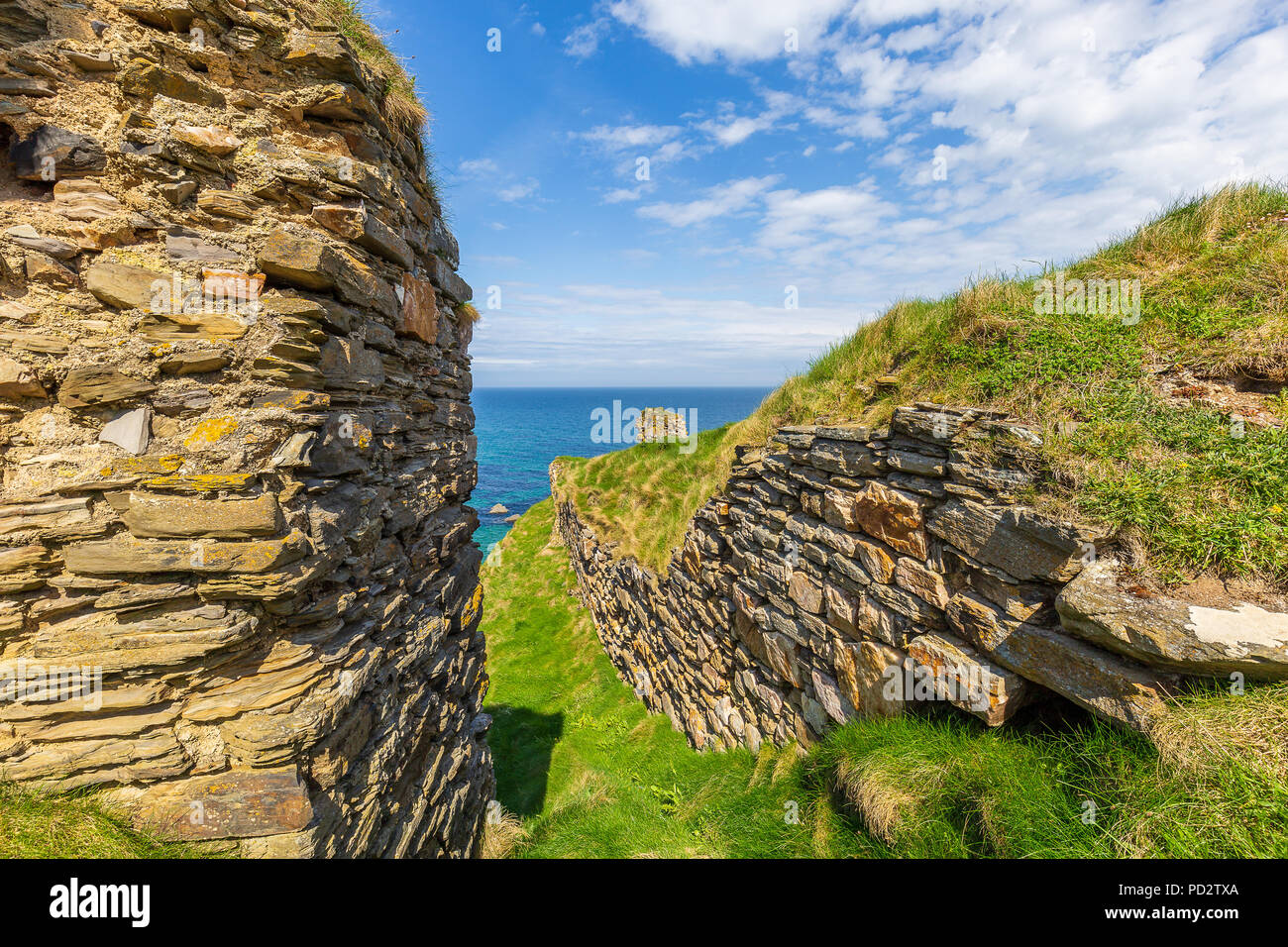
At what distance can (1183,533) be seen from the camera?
367 cm

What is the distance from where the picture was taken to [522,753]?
10180 mm

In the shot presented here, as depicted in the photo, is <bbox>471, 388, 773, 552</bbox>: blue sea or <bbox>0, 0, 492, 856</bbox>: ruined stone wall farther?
<bbox>471, 388, 773, 552</bbox>: blue sea

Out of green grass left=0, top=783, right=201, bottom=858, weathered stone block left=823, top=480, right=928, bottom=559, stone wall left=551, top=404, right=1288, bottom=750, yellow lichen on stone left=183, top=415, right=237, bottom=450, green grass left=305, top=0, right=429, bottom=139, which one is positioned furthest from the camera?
weathered stone block left=823, top=480, right=928, bottom=559

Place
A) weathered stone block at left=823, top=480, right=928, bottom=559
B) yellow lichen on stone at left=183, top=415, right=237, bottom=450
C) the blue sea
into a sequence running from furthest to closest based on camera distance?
the blue sea, weathered stone block at left=823, top=480, right=928, bottom=559, yellow lichen on stone at left=183, top=415, right=237, bottom=450

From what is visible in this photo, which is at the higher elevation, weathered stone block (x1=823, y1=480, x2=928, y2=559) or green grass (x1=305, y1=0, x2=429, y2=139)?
green grass (x1=305, y1=0, x2=429, y2=139)

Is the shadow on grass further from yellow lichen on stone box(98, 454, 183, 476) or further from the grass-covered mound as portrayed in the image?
the grass-covered mound

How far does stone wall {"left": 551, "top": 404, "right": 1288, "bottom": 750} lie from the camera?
3.47 m

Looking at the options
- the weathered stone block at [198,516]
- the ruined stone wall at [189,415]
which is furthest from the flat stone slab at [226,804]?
the weathered stone block at [198,516]

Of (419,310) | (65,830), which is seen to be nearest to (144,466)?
(65,830)

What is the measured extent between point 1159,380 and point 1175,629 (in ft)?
8.74

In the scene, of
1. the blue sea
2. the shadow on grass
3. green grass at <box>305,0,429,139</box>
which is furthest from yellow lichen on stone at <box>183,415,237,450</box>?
the blue sea

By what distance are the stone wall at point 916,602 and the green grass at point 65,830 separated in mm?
6529

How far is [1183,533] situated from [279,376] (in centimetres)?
685

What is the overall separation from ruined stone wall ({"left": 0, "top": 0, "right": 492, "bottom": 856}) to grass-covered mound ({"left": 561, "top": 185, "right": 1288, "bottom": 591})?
617 centimetres
